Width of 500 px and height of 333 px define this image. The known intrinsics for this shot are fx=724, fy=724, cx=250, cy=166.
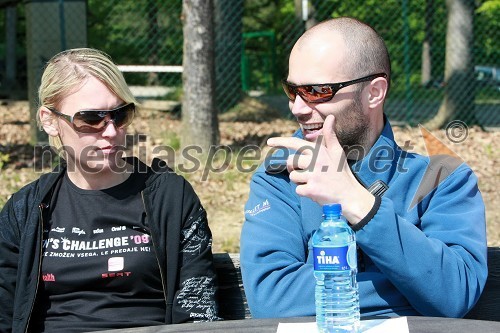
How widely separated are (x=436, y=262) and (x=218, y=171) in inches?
228

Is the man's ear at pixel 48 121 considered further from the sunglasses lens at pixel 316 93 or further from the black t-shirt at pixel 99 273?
the sunglasses lens at pixel 316 93

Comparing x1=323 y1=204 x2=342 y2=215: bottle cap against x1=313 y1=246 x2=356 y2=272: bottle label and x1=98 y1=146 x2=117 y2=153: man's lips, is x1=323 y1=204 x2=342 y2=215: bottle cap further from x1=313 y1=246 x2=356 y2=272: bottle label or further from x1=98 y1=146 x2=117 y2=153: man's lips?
x1=98 y1=146 x2=117 y2=153: man's lips

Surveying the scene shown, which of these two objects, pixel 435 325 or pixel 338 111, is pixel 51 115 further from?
pixel 435 325

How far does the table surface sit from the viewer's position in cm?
202

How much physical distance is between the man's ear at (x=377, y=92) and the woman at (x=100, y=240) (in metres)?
0.79

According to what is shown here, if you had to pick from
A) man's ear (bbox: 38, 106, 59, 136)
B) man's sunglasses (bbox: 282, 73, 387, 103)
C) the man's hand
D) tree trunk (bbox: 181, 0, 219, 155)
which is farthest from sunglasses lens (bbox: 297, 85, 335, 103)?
tree trunk (bbox: 181, 0, 219, 155)

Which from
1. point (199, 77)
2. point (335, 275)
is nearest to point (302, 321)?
point (335, 275)

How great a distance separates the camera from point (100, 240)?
9.12 ft

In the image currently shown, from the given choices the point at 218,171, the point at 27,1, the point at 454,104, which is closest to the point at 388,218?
the point at 218,171

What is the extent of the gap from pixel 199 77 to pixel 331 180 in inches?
242

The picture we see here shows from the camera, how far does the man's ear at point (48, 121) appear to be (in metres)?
3.06

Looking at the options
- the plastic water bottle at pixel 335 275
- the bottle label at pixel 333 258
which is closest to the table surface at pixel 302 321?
the plastic water bottle at pixel 335 275

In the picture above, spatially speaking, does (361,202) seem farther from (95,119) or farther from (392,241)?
(95,119)

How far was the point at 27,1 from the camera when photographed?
932 cm
